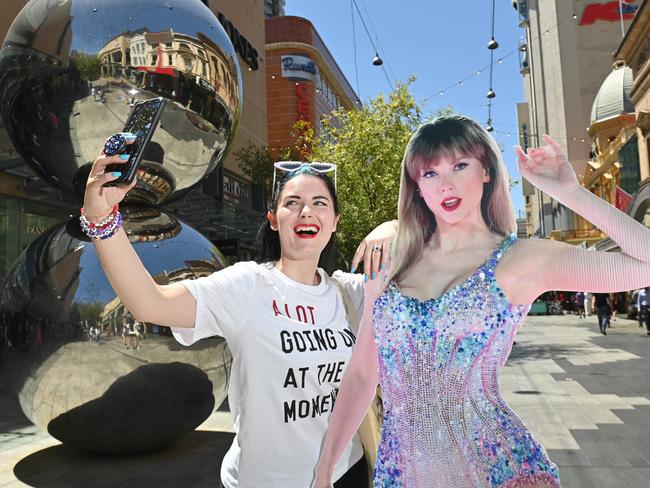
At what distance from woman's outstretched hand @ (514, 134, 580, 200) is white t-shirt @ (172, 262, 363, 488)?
1.02 meters

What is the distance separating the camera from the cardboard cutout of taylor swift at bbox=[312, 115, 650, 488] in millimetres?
1432

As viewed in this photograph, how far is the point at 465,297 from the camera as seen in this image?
4.94 ft

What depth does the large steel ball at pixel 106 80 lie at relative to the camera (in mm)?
4195

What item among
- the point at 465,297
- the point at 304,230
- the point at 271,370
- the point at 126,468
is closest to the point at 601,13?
the point at 126,468

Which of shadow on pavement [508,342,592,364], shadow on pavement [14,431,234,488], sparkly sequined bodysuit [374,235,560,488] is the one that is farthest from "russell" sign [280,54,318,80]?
sparkly sequined bodysuit [374,235,560,488]

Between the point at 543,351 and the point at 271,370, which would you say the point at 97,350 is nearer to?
the point at 271,370

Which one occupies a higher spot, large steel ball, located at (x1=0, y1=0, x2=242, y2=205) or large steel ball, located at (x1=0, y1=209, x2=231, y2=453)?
large steel ball, located at (x1=0, y1=0, x2=242, y2=205)

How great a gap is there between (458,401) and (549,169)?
0.67 m

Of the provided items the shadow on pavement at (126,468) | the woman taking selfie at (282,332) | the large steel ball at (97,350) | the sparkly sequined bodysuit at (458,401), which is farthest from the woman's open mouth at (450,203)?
the shadow on pavement at (126,468)

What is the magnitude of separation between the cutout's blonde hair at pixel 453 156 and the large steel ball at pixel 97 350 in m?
2.97

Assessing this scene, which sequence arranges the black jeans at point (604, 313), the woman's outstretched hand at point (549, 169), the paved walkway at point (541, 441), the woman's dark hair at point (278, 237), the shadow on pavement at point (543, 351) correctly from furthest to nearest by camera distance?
the black jeans at point (604, 313)
the shadow on pavement at point (543, 351)
the paved walkway at point (541, 441)
the woman's dark hair at point (278, 237)
the woman's outstretched hand at point (549, 169)

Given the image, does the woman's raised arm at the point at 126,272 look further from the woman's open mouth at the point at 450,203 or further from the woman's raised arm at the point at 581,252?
the woman's raised arm at the point at 581,252

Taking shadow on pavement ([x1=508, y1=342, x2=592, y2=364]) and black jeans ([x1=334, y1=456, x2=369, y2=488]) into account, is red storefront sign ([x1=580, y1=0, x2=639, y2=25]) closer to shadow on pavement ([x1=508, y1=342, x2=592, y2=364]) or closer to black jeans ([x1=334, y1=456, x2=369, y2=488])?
shadow on pavement ([x1=508, y1=342, x2=592, y2=364])

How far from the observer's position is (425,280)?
5.33 feet
